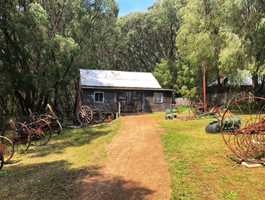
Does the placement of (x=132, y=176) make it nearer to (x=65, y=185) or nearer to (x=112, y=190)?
(x=112, y=190)

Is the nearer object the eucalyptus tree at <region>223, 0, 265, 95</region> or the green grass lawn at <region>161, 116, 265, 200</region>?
the green grass lawn at <region>161, 116, 265, 200</region>

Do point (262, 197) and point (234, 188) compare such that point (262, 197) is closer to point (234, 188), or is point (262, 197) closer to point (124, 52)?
point (234, 188)

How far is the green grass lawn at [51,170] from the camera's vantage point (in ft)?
25.3

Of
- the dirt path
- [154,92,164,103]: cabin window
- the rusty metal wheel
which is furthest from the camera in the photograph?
[154,92,164,103]: cabin window

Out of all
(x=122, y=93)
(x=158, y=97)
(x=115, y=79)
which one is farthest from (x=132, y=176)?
(x=158, y=97)

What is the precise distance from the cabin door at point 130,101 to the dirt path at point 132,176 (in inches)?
647

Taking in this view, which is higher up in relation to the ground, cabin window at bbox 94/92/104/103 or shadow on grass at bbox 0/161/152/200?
cabin window at bbox 94/92/104/103

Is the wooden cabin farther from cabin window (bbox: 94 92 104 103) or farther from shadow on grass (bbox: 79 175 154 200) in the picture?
shadow on grass (bbox: 79 175 154 200)

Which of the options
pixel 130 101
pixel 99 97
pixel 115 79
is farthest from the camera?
pixel 115 79

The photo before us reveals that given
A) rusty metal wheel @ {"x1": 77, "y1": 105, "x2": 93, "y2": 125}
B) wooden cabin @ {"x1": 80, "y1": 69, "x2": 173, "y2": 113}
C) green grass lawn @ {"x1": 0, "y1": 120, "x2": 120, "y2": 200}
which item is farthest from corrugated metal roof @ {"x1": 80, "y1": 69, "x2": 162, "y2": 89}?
green grass lawn @ {"x1": 0, "y1": 120, "x2": 120, "y2": 200}

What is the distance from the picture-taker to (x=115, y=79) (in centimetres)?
3070

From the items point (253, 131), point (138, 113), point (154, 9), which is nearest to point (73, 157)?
point (253, 131)

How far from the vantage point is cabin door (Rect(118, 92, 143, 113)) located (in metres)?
29.4

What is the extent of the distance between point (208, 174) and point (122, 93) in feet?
69.9
